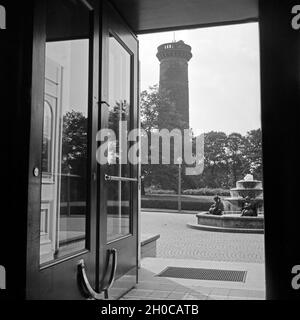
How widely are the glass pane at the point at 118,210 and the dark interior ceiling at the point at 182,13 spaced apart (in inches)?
52.9

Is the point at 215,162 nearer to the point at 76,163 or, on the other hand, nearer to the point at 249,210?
the point at 249,210

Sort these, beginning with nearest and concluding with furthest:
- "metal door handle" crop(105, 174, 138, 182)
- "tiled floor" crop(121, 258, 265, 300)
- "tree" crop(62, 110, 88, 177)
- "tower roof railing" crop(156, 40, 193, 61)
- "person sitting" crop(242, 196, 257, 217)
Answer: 1. "tree" crop(62, 110, 88, 177)
2. "metal door handle" crop(105, 174, 138, 182)
3. "tiled floor" crop(121, 258, 265, 300)
4. "person sitting" crop(242, 196, 257, 217)
5. "tower roof railing" crop(156, 40, 193, 61)

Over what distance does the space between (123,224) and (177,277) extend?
3.49ft

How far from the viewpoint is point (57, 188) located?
206 centimetres

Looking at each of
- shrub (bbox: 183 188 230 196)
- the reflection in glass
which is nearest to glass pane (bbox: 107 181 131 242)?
the reflection in glass

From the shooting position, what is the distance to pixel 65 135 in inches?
85.1

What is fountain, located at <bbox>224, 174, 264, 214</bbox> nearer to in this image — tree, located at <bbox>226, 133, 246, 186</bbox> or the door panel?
the door panel

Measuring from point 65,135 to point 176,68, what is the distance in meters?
30.3

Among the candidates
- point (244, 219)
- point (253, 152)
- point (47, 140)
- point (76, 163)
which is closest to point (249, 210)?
point (244, 219)

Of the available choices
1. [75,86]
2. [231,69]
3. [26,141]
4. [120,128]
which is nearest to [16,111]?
[26,141]

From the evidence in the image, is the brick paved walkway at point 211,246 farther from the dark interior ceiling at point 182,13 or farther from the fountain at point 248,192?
the dark interior ceiling at point 182,13

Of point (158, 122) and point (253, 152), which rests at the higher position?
point (158, 122)

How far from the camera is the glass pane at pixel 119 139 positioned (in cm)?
281

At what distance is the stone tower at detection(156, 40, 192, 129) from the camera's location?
1228 inches
